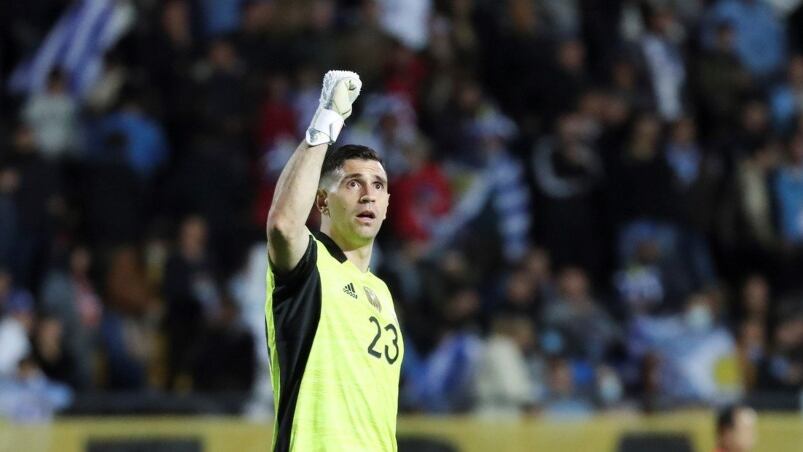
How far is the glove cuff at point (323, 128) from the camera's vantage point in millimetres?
5391

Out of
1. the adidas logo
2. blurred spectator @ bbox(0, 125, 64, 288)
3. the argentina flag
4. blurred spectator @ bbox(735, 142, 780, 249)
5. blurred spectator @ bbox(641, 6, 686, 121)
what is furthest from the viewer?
blurred spectator @ bbox(641, 6, 686, 121)

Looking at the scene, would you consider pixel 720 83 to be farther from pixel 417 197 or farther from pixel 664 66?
pixel 417 197

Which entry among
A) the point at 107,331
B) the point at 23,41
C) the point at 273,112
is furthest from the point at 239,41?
the point at 107,331

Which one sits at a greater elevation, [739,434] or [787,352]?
[787,352]

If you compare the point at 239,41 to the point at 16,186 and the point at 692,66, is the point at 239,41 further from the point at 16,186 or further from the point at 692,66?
the point at 692,66

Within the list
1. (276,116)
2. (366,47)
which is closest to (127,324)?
(276,116)

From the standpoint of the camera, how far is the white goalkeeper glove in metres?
5.40

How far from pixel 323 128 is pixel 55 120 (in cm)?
813

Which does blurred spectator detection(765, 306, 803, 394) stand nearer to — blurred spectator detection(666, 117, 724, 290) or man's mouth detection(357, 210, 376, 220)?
blurred spectator detection(666, 117, 724, 290)

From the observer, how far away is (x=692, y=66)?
15.9 meters

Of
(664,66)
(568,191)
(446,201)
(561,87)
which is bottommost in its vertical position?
(446,201)

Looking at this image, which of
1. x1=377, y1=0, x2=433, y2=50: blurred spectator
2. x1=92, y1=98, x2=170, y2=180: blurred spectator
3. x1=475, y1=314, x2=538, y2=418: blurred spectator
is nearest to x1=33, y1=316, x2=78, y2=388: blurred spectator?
x1=92, y1=98, x2=170, y2=180: blurred spectator

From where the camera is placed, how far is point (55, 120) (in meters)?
13.1

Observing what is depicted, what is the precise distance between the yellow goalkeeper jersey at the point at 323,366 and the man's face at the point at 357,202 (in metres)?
0.19
